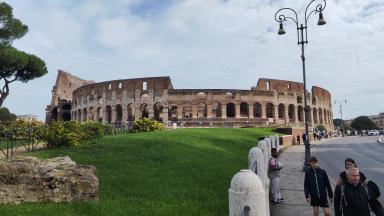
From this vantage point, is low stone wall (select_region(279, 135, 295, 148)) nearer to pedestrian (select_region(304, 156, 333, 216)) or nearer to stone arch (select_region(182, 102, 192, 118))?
stone arch (select_region(182, 102, 192, 118))

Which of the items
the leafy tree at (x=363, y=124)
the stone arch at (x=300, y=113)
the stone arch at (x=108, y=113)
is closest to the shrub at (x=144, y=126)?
the stone arch at (x=108, y=113)

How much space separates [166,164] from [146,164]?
1.69ft

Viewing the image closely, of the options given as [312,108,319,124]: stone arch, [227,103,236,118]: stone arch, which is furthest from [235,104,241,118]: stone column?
[312,108,319,124]: stone arch

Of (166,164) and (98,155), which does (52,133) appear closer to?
(98,155)

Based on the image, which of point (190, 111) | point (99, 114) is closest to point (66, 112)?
point (99, 114)

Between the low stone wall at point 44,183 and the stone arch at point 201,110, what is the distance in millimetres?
38972

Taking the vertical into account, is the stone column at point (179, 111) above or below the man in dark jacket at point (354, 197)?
above

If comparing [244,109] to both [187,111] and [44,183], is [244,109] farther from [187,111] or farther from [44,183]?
[44,183]

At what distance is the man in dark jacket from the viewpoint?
426cm

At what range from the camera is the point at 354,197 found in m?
4.30

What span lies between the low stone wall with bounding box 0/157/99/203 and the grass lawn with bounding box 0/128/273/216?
15cm

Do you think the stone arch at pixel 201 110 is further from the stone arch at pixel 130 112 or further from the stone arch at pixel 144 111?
the stone arch at pixel 130 112

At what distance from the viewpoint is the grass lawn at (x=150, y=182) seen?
17.2 feet

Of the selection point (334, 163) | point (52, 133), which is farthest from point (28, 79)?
point (334, 163)
